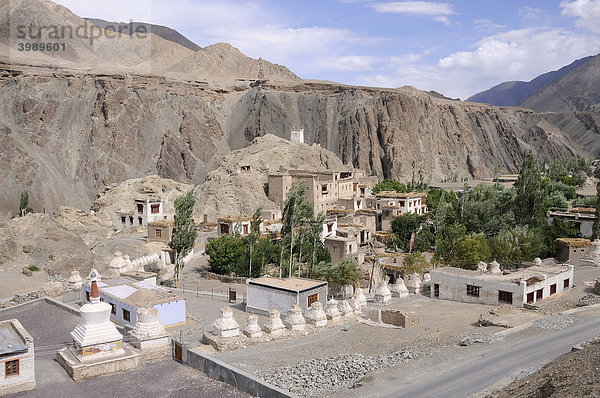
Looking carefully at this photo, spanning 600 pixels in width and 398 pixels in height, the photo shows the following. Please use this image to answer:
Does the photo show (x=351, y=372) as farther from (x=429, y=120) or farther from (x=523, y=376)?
(x=429, y=120)

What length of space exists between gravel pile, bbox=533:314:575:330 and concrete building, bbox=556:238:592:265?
17328 millimetres

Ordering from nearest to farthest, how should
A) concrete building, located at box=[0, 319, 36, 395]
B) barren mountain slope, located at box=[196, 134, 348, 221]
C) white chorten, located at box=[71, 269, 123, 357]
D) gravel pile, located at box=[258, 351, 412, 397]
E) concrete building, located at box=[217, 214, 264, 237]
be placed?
gravel pile, located at box=[258, 351, 412, 397]
concrete building, located at box=[0, 319, 36, 395]
white chorten, located at box=[71, 269, 123, 357]
concrete building, located at box=[217, 214, 264, 237]
barren mountain slope, located at box=[196, 134, 348, 221]

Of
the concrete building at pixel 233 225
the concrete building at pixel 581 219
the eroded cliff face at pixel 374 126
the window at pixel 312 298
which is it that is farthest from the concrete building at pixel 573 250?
the eroded cliff face at pixel 374 126

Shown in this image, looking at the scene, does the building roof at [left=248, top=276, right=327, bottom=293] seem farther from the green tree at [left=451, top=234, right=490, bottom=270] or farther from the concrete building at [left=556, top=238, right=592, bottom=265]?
the concrete building at [left=556, top=238, right=592, bottom=265]

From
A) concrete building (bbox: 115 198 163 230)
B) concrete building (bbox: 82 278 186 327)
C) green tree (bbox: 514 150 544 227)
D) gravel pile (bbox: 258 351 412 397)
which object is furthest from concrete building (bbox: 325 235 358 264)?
gravel pile (bbox: 258 351 412 397)

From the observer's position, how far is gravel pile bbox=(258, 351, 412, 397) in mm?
14867

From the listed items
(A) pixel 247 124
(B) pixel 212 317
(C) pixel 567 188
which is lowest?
(B) pixel 212 317

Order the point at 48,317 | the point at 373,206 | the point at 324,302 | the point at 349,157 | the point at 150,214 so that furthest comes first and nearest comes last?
the point at 349,157, the point at 373,206, the point at 150,214, the point at 324,302, the point at 48,317

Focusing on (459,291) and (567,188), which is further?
(567,188)

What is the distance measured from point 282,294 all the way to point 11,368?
11.6m

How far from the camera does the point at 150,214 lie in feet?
181

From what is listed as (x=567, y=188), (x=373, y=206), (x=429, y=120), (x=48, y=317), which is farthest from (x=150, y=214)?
(x=429, y=120)

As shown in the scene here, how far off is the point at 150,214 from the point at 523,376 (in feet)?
150

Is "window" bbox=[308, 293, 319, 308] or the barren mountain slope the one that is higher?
the barren mountain slope
